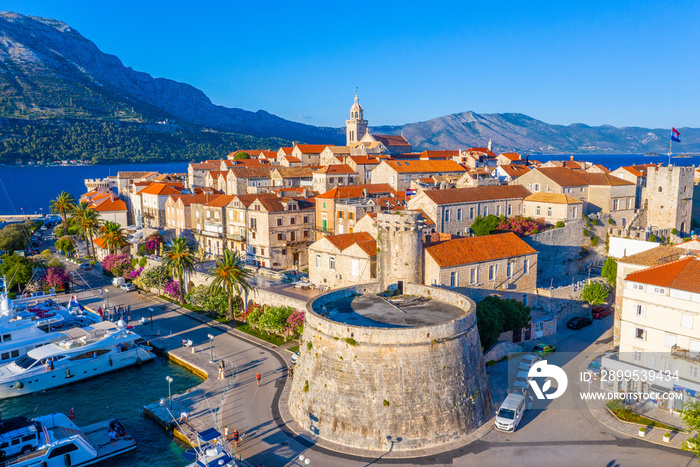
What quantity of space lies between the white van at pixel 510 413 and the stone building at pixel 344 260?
17.7 meters

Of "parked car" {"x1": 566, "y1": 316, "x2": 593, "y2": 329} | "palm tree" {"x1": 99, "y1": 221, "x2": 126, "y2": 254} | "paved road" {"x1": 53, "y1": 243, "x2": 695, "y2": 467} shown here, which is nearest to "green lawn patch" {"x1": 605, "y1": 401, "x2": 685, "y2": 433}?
"paved road" {"x1": 53, "y1": 243, "x2": 695, "y2": 467}

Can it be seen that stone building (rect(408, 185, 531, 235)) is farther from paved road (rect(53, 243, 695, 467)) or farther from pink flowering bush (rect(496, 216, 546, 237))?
paved road (rect(53, 243, 695, 467))

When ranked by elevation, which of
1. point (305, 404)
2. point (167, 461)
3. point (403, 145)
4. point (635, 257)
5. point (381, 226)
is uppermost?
point (403, 145)

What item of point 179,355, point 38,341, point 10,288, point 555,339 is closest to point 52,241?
point 10,288

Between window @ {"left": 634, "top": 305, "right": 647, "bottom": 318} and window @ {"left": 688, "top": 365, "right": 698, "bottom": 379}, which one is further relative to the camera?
window @ {"left": 634, "top": 305, "right": 647, "bottom": 318}

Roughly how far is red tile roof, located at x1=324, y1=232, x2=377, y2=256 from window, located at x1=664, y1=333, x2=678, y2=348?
22.1m

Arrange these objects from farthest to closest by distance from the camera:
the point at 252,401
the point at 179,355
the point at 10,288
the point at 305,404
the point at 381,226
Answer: the point at 10,288 < the point at 179,355 < the point at 381,226 < the point at 252,401 < the point at 305,404

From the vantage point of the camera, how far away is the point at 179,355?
39.8m

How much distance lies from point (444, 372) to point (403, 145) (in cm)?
10091

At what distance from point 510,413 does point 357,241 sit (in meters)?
22.6

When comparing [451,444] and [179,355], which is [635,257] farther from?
[179,355]

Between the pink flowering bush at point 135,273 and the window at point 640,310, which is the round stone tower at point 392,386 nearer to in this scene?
the window at point 640,310

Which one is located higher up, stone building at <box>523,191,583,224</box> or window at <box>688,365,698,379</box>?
stone building at <box>523,191,583,224</box>

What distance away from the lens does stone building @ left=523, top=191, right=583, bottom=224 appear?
2478 inches
